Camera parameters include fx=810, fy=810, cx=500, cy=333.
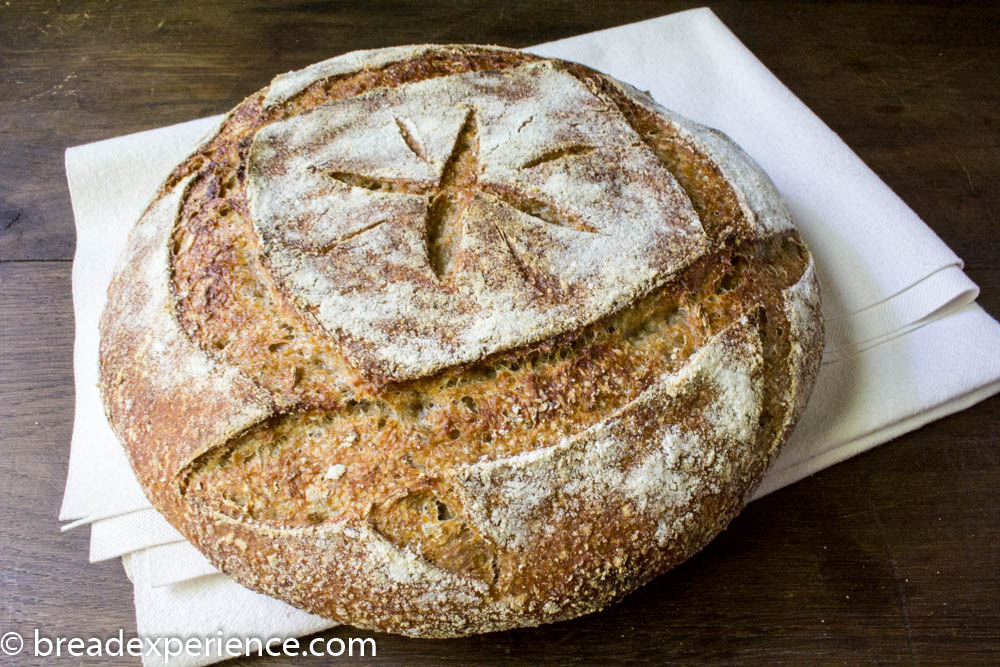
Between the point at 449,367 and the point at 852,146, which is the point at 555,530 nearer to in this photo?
the point at 449,367

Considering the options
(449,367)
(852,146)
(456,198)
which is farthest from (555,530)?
Result: (852,146)

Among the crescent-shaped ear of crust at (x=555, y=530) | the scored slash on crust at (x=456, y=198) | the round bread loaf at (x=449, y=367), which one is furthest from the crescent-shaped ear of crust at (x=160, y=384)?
the scored slash on crust at (x=456, y=198)

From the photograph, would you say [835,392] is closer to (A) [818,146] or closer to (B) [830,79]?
(A) [818,146]

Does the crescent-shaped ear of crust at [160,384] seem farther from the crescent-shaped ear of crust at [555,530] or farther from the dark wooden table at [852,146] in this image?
the dark wooden table at [852,146]

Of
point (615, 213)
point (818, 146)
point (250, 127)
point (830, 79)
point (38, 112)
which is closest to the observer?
point (615, 213)

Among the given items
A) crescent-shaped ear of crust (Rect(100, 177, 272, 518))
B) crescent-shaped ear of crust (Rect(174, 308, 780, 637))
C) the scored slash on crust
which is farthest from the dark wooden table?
the scored slash on crust

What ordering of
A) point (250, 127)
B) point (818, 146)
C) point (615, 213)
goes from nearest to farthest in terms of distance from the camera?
1. point (615, 213)
2. point (250, 127)
3. point (818, 146)

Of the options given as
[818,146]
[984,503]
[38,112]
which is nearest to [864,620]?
[984,503]

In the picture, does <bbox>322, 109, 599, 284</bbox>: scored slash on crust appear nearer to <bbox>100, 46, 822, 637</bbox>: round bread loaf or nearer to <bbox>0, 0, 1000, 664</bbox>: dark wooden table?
<bbox>100, 46, 822, 637</bbox>: round bread loaf

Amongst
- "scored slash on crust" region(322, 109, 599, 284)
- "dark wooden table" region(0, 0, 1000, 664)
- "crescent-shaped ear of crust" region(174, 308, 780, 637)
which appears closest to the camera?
"crescent-shaped ear of crust" region(174, 308, 780, 637)
